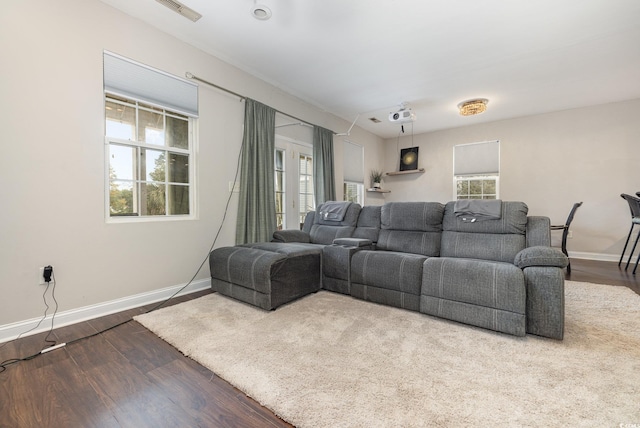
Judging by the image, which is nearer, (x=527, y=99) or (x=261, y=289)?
(x=261, y=289)

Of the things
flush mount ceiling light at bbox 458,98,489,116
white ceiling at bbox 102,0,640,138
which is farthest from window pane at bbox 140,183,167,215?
flush mount ceiling light at bbox 458,98,489,116

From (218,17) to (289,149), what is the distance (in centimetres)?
194

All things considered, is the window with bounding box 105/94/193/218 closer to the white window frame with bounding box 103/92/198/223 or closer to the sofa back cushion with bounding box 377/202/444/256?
the white window frame with bounding box 103/92/198/223

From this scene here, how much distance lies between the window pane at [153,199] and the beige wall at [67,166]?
160 millimetres

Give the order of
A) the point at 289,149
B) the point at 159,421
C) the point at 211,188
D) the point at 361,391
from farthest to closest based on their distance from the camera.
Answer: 1. the point at 289,149
2. the point at 211,188
3. the point at 361,391
4. the point at 159,421

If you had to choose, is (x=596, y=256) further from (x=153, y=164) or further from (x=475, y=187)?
(x=153, y=164)

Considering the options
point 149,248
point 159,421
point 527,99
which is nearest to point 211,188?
point 149,248

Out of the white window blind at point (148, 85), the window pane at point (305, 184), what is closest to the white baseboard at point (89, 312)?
the white window blind at point (148, 85)

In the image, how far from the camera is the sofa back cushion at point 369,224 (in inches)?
125

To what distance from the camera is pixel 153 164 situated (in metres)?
2.74

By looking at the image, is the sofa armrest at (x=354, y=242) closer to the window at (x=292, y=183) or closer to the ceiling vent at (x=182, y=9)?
the window at (x=292, y=183)

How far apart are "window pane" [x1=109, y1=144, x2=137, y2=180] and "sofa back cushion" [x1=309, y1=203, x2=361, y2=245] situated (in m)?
2.12

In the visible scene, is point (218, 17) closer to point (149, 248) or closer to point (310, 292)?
point (149, 248)

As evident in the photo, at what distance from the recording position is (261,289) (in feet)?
7.70
